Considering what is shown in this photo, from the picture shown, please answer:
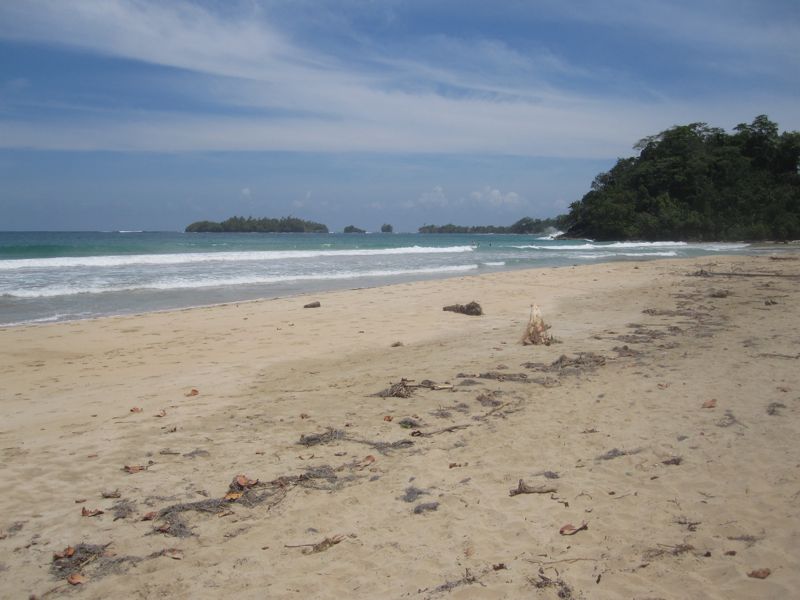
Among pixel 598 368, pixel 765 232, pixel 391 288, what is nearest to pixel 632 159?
pixel 765 232

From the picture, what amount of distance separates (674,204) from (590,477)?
210 feet

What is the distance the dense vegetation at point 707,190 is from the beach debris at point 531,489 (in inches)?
2260

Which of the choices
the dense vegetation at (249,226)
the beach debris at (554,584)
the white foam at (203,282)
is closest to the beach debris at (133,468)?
the beach debris at (554,584)

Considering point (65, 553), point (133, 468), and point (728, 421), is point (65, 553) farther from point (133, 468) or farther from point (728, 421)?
point (728, 421)

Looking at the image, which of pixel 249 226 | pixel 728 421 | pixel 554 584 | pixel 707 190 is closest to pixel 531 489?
pixel 554 584

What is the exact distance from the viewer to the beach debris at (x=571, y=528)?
3188 millimetres

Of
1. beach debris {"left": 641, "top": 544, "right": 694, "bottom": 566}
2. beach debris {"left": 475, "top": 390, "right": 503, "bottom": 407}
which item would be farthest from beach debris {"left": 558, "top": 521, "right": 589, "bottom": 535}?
beach debris {"left": 475, "top": 390, "right": 503, "bottom": 407}

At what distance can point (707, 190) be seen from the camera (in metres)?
59.3

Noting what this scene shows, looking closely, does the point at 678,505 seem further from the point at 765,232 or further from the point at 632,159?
the point at 632,159

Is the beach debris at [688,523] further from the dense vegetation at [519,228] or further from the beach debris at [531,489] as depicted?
the dense vegetation at [519,228]

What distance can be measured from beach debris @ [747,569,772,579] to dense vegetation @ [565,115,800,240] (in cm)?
5775

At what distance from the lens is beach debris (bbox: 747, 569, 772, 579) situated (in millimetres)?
2734

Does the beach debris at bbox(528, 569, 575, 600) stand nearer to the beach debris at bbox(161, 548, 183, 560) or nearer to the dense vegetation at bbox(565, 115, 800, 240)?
the beach debris at bbox(161, 548, 183, 560)

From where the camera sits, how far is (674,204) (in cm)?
6075
